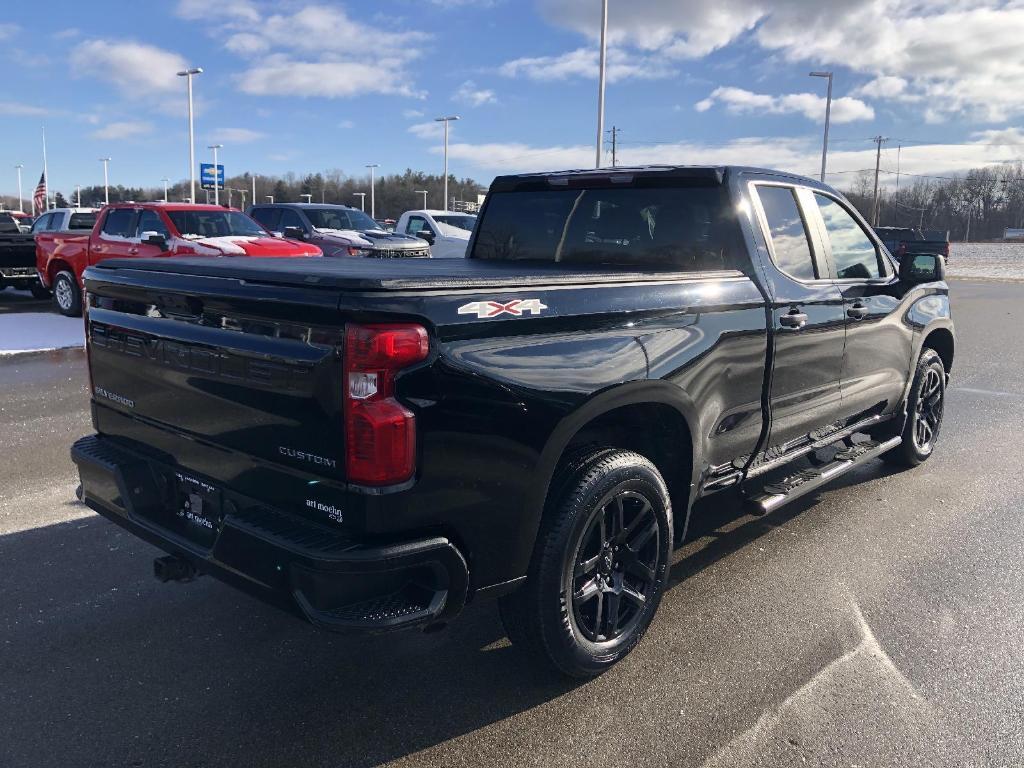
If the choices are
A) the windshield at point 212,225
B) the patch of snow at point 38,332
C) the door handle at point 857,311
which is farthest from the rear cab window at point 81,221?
the door handle at point 857,311

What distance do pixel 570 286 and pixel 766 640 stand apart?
A: 5.74 ft

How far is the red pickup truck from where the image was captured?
1204cm

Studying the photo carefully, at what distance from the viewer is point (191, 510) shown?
301 cm

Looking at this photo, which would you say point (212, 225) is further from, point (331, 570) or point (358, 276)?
point (331, 570)

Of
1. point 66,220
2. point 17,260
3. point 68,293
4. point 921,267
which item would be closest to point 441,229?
point 66,220

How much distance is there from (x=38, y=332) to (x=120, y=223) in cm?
215

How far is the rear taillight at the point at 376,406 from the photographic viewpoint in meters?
2.34

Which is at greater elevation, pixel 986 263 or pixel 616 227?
pixel 616 227

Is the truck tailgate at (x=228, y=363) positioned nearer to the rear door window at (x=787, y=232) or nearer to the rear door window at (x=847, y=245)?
the rear door window at (x=787, y=232)

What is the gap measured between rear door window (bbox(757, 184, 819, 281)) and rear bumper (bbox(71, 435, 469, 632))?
96.2 inches

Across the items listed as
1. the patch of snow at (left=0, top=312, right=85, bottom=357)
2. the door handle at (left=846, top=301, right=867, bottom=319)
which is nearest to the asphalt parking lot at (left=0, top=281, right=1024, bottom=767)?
the door handle at (left=846, top=301, right=867, bottom=319)

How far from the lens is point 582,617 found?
10.2 ft

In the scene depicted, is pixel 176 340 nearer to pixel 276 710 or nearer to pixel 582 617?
pixel 276 710

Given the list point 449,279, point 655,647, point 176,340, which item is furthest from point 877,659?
point 176,340
